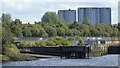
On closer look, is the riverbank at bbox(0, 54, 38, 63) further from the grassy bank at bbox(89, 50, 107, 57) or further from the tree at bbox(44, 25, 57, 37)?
the tree at bbox(44, 25, 57, 37)

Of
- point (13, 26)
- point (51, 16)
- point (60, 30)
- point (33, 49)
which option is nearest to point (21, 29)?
point (13, 26)

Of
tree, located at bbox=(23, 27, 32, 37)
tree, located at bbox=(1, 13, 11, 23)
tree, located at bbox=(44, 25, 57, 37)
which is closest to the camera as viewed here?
tree, located at bbox=(23, 27, 32, 37)

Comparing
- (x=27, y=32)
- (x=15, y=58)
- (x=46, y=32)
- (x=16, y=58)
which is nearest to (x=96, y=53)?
(x=16, y=58)

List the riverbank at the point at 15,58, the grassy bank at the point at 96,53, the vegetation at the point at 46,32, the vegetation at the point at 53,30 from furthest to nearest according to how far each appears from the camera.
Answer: the vegetation at the point at 53,30
the grassy bank at the point at 96,53
the vegetation at the point at 46,32
the riverbank at the point at 15,58

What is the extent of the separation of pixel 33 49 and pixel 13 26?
33.8 m

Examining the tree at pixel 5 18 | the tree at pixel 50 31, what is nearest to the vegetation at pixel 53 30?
the tree at pixel 50 31

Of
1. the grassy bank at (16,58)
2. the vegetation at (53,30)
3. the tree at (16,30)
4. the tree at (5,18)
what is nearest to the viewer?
the grassy bank at (16,58)

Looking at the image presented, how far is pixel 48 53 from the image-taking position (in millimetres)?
91250

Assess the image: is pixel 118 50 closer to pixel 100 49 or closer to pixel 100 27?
pixel 100 49

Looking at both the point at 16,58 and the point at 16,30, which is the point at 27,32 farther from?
the point at 16,58

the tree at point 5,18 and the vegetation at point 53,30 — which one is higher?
the tree at point 5,18

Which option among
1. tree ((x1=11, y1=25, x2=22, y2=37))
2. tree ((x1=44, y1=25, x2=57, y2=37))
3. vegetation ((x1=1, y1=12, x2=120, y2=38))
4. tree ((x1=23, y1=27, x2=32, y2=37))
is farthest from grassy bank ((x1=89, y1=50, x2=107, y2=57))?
tree ((x1=44, y1=25, x2=57, y2=37))

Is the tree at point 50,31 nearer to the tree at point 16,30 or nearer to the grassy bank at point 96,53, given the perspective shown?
the tree at point 16,30

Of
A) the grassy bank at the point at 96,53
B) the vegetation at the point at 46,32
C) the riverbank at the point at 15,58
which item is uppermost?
the vegetation at the point at 46,32
